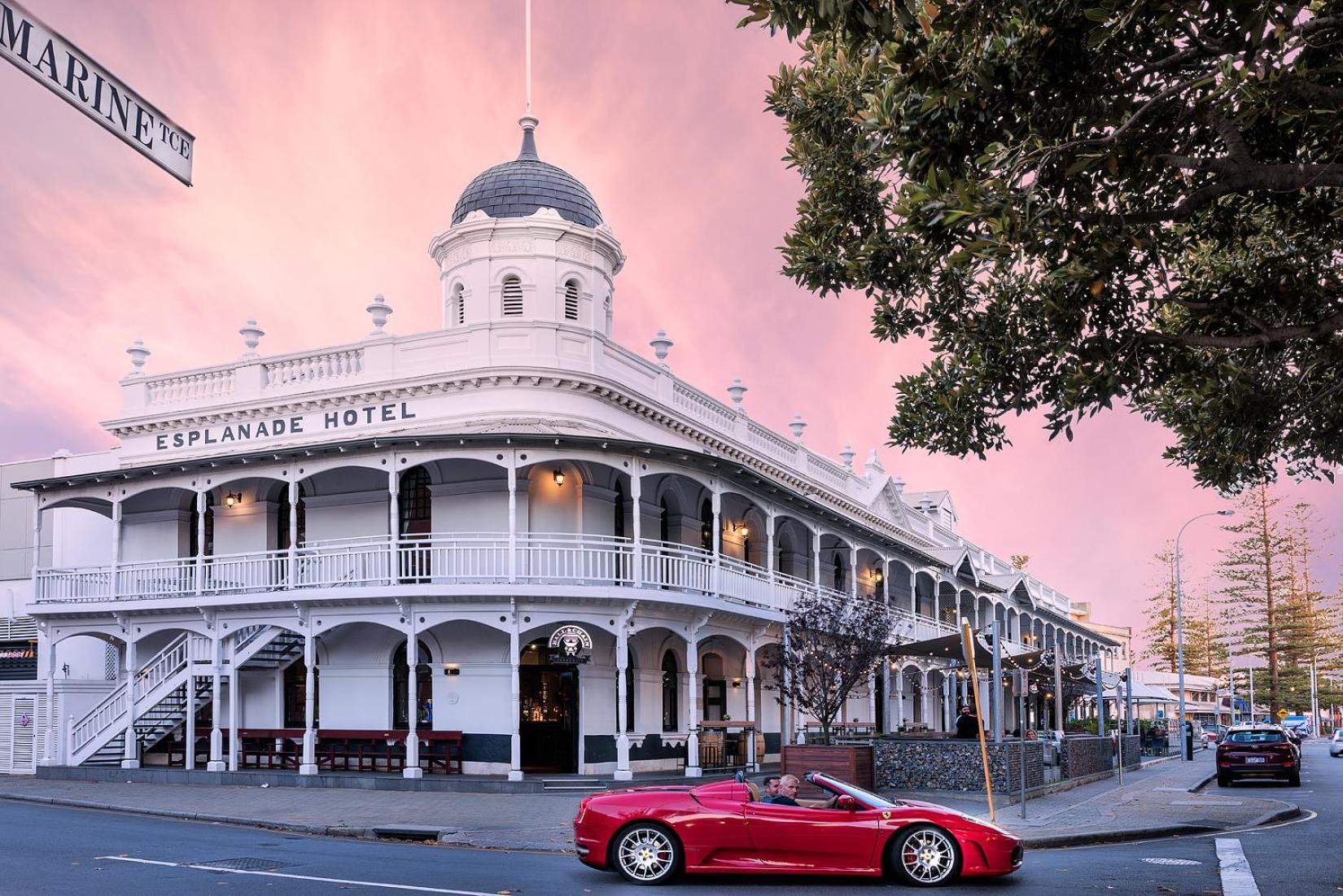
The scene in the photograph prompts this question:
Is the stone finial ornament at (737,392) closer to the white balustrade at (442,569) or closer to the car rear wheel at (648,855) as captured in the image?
the white balustrade at (442,569)

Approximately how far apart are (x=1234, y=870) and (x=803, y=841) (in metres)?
5.14

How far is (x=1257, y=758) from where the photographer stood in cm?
2967

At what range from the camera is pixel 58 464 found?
34.5 m

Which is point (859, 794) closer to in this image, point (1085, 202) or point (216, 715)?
point (1085, 202)

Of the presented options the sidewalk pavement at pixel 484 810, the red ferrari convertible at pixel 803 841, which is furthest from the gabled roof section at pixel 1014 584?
the red ferrari convertible at pixel 803 841

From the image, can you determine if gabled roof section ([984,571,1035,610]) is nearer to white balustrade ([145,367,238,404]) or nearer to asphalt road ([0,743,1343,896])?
white balustrade ([145,367,238,404])

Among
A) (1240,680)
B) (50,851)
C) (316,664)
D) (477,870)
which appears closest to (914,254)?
(477,870)

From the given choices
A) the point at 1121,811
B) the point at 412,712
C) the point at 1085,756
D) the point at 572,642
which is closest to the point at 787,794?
the point at 1121,811

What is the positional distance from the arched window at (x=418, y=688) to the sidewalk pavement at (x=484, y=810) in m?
3.41

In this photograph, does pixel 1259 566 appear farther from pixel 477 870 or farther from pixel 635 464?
pixel 477 870

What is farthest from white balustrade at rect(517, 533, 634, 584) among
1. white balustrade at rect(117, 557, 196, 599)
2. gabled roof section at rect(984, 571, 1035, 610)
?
gabled roof section at rect(984, 571, 1035, 610)

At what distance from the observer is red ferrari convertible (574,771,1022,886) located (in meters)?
12.5

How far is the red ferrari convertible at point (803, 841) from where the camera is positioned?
12508mm

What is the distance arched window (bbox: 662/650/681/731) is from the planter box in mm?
7345
